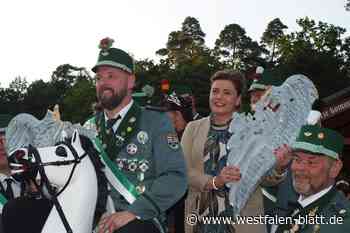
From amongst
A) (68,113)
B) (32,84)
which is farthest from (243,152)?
(32,84)

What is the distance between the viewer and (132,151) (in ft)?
13.8

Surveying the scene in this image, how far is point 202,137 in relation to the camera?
16.3 ft

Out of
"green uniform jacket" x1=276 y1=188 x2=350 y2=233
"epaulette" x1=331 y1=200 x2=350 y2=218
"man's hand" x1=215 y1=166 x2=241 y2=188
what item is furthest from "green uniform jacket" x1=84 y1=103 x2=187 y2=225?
"epaulette" x1=331 y1=200 x2=350 y2=218

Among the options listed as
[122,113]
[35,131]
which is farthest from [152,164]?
[35,131]

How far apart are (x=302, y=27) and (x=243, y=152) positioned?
180 ft

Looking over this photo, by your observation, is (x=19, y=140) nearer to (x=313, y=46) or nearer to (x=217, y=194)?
(x=217, y=194)

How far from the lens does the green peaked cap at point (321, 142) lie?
12.2ft

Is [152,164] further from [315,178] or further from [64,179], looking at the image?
[315,178]

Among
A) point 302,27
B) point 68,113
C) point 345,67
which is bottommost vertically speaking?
point 68,113

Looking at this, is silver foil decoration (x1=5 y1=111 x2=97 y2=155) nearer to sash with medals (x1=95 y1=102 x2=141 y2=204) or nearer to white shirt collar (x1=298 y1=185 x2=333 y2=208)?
sash with medals (x1=95 y1=102 x2=141 y2=204)

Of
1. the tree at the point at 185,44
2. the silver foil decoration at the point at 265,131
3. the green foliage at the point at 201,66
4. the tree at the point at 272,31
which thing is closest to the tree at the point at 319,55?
the green foliage at the point at 201,66

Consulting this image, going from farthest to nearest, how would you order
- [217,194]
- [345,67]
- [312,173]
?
[345,67] < [217,194] < [312,173]

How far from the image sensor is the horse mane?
11.6 feet

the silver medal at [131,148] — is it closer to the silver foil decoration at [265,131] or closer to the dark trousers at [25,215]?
the silver foil decoration at [265,131]
